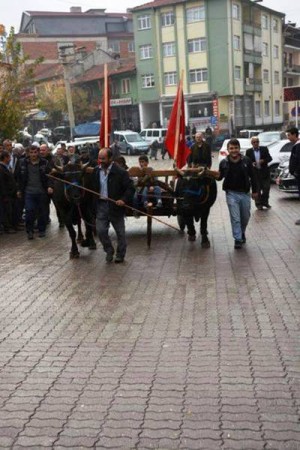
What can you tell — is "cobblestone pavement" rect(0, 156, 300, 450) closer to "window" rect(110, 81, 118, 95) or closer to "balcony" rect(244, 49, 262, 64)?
"balcony" rect(244, 49, 262, 64)

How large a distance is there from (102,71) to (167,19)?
982 centimetres

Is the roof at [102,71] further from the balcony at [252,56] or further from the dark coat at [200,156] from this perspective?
the dark coat at [200,156]

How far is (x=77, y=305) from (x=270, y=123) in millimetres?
59168

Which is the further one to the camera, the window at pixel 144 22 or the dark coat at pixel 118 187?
the window at pixel 144 22

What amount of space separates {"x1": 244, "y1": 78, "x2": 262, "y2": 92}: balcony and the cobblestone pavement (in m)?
50.2

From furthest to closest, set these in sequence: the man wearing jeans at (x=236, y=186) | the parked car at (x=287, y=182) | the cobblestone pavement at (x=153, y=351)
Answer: the parked car at (x=287, y=182) < the man wearing jeans at (x=236, y=186) < the cobblestone pavement at (x=153, y=351)

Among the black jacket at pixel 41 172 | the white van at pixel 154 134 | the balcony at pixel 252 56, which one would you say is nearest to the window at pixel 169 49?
the balcony at pixel 252 56

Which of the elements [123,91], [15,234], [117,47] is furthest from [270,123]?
[15,234]

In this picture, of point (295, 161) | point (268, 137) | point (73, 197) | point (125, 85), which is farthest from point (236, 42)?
point (73, 197)

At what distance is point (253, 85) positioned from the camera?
5856 cm

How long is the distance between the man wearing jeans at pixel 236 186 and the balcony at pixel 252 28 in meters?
51.0

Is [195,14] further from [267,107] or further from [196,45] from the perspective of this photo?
[267,107]

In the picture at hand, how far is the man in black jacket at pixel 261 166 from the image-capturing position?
1358cm

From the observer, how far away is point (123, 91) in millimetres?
61750
